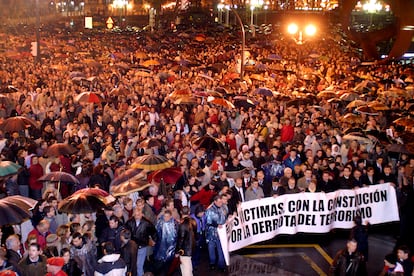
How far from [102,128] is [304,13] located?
51.7 meters

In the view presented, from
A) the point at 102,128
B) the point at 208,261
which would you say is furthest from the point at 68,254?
the point at 102,128

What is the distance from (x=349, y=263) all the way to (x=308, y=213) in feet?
9.28

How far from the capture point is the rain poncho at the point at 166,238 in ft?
28.3

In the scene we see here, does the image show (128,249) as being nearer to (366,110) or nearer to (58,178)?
(58,178)

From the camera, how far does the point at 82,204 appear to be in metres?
8.14

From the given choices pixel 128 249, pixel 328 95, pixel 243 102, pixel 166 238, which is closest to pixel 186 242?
pixel 166 238

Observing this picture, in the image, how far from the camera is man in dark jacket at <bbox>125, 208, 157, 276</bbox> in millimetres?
8422

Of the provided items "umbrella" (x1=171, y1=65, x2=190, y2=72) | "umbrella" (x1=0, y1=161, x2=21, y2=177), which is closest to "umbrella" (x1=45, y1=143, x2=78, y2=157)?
"umbrella" (x1=0, y1=161, x2=21, y2=177)

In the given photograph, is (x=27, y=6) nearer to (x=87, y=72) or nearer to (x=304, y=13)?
(x=304, y=13)

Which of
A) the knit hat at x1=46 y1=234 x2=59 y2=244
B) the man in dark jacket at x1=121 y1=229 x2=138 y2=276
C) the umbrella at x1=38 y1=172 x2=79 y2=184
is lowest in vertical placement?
the man in dark jacket at x1=121 y1=229 x2=138 y2=276

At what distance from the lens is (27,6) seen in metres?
94.9

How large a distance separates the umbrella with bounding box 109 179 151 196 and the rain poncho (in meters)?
0.81

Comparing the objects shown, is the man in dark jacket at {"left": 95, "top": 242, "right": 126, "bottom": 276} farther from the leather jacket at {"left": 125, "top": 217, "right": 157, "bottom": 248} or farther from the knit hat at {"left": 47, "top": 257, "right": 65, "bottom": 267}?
the leather jacket at {"left": 125, "top": 217, "right": 157, "bottom": 248}

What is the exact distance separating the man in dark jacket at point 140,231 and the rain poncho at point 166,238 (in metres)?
0.14
